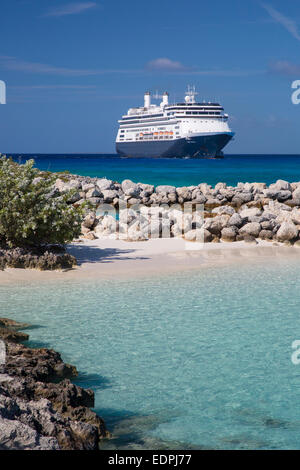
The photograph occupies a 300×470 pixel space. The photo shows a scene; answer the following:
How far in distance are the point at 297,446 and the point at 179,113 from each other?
97.1 meters

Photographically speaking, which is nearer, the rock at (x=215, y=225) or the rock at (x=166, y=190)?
the rock at (x=215, y=225)

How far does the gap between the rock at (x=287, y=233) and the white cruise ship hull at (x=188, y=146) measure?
84.7 m

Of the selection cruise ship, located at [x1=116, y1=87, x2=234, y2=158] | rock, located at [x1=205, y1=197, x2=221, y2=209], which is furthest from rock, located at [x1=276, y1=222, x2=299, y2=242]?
cruise ship, located at [x1=116, y1=87, x2=234, y2=158]

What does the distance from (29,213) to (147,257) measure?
9.56 feet

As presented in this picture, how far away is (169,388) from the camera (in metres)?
5.79

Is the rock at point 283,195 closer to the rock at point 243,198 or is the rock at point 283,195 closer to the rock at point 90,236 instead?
the rock at point 243,198

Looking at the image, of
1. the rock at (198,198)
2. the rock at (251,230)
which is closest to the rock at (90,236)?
the rock at (251,230)

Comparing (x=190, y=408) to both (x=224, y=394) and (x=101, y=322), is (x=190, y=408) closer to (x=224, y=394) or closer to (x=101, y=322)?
(x=224, y=394)

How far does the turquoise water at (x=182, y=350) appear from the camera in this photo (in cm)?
497

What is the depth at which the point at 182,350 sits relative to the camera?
22.5 feet

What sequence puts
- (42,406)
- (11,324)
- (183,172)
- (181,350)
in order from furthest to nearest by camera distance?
(183,172) < (11,324) < (181,350) < (42,406)

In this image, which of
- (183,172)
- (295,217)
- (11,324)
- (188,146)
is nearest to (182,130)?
(188,146)

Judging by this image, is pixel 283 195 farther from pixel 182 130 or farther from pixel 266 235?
pixel 182 130

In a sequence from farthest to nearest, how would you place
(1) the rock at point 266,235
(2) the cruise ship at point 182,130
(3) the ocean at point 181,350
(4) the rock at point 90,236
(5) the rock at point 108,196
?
1. (2) the cruise ship at point 182,130
2. (5) the rock at point 108,196
3. (1) the rock at point 266,235
4. (4) the rock at point 90,236
5. (3) the ocean at point 181,350
